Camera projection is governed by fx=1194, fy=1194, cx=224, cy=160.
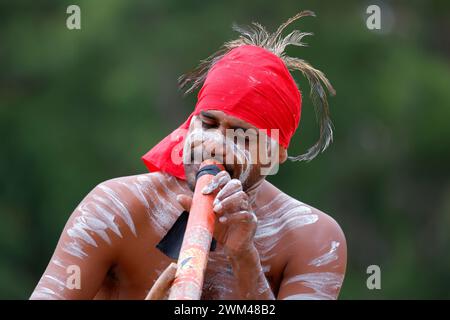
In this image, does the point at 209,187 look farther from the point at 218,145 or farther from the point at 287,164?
the point at 287,164

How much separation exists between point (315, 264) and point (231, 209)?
0.55m

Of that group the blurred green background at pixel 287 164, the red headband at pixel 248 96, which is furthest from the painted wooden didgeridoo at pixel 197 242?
the blurred green background at pixel 287 164

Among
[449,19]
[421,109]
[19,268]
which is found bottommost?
[19,268]

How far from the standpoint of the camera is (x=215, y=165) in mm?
3564

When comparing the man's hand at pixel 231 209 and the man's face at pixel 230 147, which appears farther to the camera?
the man's face at pixel 230 147

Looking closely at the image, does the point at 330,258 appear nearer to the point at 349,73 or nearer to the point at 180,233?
the point at 180,233

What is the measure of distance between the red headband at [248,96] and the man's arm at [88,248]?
226 mm

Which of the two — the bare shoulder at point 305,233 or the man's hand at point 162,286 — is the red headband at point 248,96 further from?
the man's hand at point 162,286

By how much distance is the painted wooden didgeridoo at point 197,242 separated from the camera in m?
3.12

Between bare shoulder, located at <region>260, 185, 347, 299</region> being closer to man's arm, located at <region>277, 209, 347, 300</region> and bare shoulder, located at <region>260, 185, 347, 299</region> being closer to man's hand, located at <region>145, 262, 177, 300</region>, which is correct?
man's arm, located at <region>277, 209, 347, 300</region>

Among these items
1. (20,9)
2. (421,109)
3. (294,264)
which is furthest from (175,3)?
(294,264)

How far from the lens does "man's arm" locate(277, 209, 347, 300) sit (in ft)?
12.6

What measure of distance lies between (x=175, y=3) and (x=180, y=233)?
832cm
